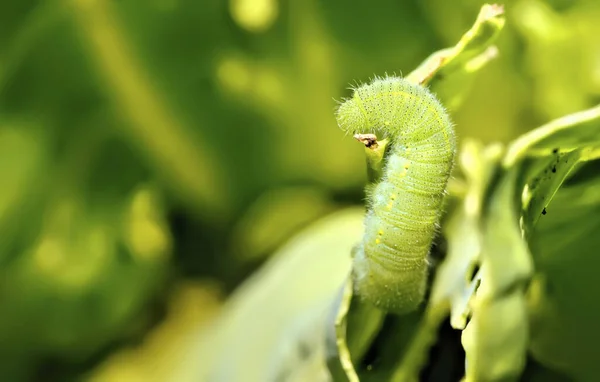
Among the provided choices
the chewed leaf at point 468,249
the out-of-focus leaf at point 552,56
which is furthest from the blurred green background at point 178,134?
the chewed leaf at point 468,249

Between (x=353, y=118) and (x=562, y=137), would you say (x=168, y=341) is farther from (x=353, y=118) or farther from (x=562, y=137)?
(x=562, y=137)

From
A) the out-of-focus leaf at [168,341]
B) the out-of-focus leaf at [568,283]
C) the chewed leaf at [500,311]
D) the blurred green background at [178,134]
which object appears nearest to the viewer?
the chewed leaf at [500,311]

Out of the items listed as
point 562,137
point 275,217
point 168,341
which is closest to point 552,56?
point 562,137

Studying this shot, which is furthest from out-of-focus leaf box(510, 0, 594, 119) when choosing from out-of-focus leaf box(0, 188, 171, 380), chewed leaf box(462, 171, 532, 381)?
out-of-focus leaf box(0, 188, 171, 380)

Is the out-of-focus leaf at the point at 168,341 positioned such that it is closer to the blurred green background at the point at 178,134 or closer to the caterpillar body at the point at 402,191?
the blurred green background at the point at 178,134

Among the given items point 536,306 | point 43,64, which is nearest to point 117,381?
point 43,64

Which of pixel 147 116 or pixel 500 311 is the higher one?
pixel 147 116

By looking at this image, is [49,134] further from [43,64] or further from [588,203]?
[588,203]
